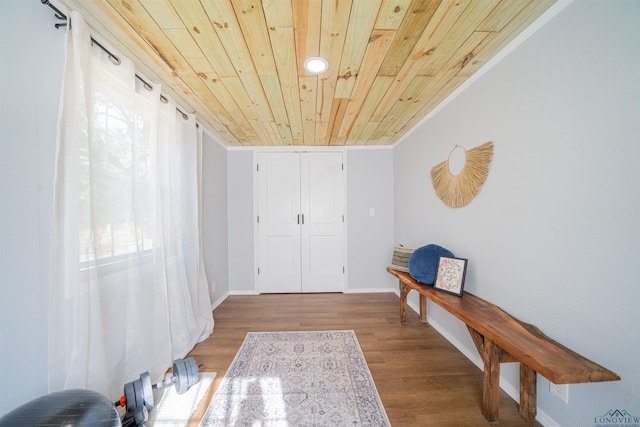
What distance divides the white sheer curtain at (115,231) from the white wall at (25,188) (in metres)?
Result: 0.05

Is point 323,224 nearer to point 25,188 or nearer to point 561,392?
point 561,392

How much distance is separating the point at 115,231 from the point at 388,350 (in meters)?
2.21

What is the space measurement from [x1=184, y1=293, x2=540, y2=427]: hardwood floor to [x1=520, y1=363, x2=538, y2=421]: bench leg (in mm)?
56

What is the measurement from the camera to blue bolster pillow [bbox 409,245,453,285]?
189 centimetres

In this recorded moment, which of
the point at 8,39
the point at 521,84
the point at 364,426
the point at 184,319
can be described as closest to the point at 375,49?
the point at 521,84

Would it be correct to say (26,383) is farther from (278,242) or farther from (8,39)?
(278,242)

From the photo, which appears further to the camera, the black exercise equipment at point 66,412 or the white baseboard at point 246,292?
the white baseboard at point 246,292

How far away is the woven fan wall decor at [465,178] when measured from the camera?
5.16 feet

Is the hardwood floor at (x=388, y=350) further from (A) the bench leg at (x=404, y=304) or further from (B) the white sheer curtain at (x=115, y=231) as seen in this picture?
(B) the white sheer curtain at (x=115, y=231)

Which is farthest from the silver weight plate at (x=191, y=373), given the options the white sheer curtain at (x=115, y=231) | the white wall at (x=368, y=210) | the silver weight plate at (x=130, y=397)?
the white wall at (x=368, y=210)

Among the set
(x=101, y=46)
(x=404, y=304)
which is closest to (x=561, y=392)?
(x=404, y=304)

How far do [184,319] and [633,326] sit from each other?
8.64 feet

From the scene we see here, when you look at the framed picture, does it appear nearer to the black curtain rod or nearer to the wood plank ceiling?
the wood plank ceiling

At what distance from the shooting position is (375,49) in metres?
1.36
